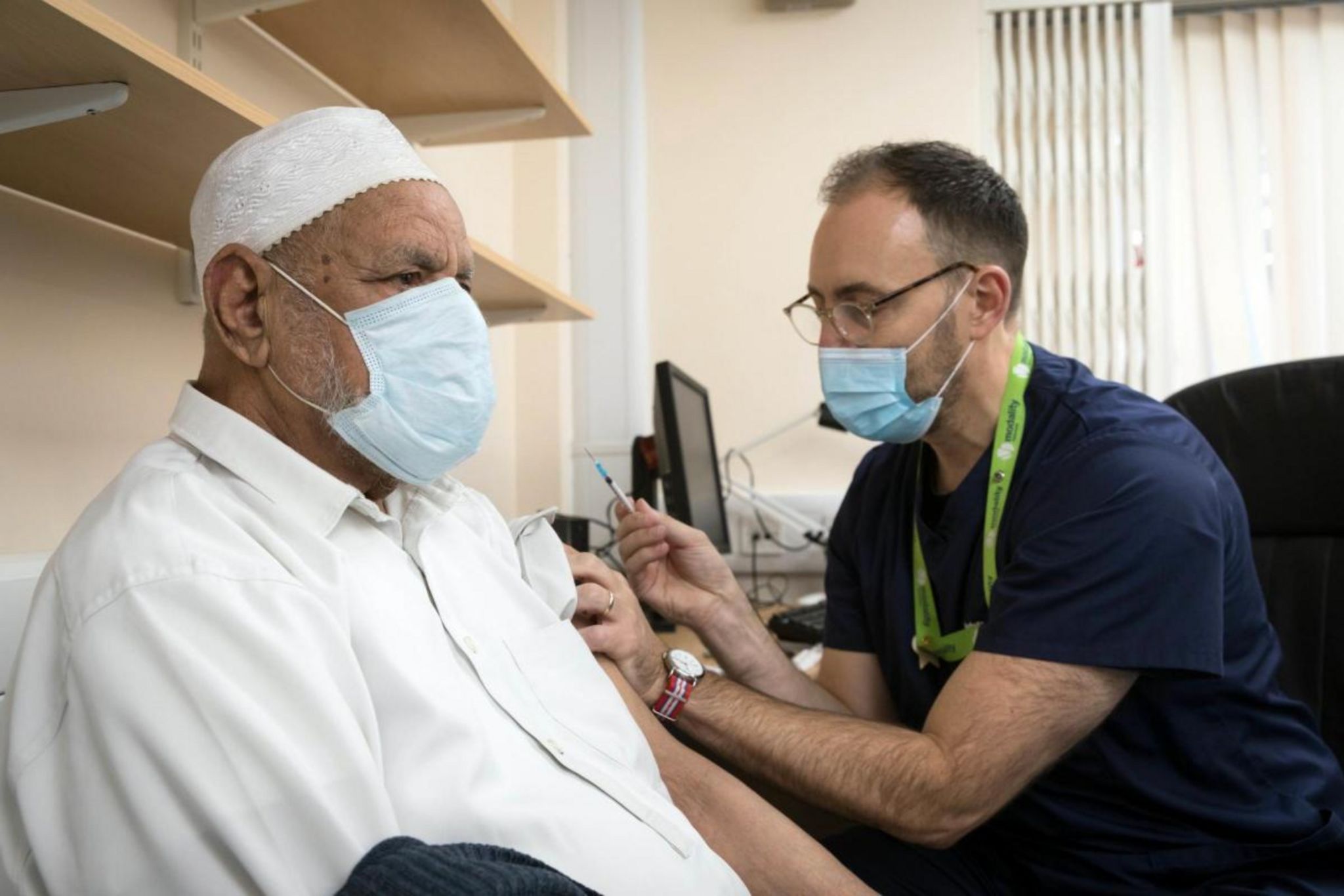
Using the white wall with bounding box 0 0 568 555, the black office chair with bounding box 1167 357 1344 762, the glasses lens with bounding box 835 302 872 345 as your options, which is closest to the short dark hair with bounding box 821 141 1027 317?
the glasses lens with bounding box 835 302 872 345

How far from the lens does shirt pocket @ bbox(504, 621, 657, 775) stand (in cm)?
108

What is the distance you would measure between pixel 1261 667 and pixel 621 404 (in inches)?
89.4

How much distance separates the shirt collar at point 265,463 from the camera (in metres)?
0.93

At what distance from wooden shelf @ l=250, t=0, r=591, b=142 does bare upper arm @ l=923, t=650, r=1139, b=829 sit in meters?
1.28

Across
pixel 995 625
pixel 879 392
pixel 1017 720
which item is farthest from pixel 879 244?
pixel 1017 720

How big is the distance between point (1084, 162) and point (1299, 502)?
218 centimetres

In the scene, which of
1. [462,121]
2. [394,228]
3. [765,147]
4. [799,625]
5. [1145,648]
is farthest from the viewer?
[765,147]

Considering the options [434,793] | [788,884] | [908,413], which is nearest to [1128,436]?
[908,413]

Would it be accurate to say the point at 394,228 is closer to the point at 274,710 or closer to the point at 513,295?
the point at 274,710

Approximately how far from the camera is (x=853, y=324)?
154cm

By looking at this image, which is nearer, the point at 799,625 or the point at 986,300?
the point at 986,300

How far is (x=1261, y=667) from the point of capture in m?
1.32

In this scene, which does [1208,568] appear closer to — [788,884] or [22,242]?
[788,884]

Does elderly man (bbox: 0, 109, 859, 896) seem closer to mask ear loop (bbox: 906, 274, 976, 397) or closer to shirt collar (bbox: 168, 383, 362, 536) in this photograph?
shirt collar (bbox: 168, 383, 362, 536)
